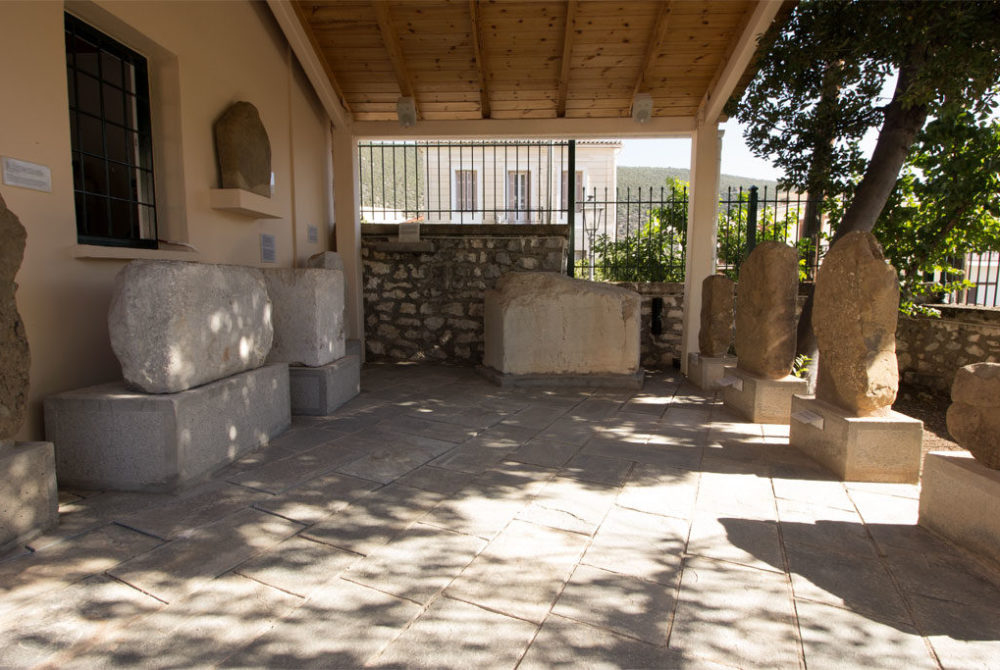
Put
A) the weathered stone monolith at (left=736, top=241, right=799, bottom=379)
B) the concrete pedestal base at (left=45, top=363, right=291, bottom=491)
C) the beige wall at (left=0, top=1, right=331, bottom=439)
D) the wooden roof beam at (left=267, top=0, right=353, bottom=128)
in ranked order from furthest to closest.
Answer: the wooden roof beam at (left=267, top=0, right=353, bottom=128), the weathered stone monolith at (left=736, top=241, right=799, bottom=379), the beige wall at (left=0, top=1, right=331, bottom=439), the concrete pedestal base at (left=45, top=363, right=291, bottom=491)

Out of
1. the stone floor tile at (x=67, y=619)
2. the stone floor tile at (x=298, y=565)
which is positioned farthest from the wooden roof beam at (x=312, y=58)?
the stone floor tile at (x=67, y=619)

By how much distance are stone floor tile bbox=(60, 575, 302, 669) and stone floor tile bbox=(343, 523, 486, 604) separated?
0.34 m

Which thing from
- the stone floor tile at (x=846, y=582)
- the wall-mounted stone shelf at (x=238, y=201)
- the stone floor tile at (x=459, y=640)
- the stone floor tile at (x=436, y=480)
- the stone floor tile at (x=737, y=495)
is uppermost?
the wall-mounted stone shelf at (x=238, y=201)

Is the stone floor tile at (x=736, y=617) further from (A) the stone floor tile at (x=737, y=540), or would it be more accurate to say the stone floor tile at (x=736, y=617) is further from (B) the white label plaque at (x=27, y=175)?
(B) the white label plaque at (x=27, y=175)

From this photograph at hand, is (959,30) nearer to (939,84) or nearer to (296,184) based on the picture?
(939,84)

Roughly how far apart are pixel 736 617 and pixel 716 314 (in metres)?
4.75

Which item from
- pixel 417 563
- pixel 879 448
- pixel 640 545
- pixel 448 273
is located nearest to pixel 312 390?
pixel 417 563

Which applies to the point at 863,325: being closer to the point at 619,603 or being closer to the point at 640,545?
the point at 640,545

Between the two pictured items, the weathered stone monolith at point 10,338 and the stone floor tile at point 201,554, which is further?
the weathered stone monolith at point 10,338

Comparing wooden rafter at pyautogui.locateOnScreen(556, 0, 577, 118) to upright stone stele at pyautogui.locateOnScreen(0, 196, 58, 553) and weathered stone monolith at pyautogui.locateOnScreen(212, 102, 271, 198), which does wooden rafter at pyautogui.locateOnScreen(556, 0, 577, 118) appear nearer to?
weathered stone monolith at pyautogui.locateOnScreen(212, 102, 271, 198)

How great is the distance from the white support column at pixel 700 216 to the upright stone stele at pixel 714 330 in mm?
642

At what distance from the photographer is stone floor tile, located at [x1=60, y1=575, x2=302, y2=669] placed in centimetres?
186

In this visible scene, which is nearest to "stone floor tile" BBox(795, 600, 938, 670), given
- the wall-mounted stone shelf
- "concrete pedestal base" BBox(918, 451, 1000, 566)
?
"concrete pedestal base" BBox(918, 451, 1000, 566)

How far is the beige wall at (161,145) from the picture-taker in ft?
10.6
